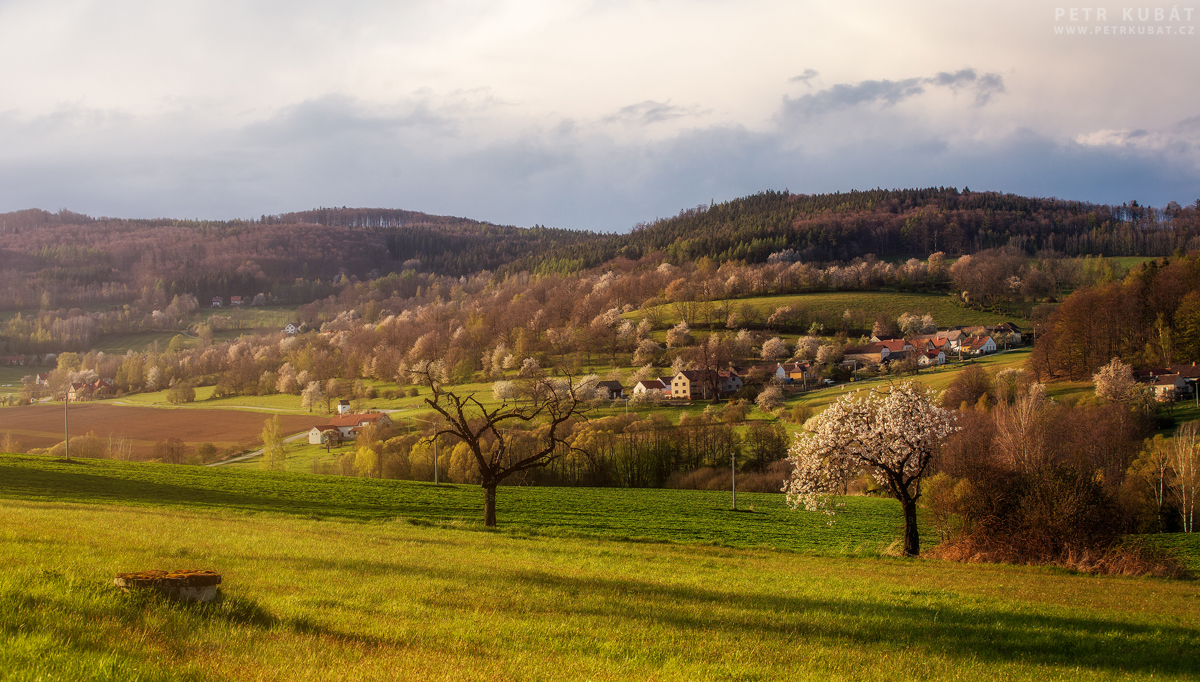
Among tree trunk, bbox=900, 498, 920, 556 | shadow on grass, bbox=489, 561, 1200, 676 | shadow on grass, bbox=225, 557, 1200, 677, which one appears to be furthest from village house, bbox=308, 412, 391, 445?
shadow on grass, bbox=489, 561, 1200, 676

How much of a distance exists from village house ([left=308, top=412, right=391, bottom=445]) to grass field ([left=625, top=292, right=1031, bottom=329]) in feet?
235

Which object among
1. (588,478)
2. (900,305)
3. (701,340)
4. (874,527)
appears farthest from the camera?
(900,305)

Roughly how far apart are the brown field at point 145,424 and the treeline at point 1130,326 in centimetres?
11512

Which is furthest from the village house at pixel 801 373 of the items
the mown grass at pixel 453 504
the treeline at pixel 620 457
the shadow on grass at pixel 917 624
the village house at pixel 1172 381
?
the shadow on grass at pixel 917 624

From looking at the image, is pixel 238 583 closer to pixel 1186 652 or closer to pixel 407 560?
pixel 407 560

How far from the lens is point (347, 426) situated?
97.1m

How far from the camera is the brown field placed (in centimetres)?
8478

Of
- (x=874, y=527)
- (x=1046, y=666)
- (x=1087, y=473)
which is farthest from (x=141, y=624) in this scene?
(x=874, y=527)

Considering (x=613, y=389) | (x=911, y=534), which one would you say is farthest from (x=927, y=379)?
(x=911, y=534)

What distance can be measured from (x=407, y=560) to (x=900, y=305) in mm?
155559

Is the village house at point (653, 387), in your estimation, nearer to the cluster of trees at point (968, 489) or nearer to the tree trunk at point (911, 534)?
the cluster of trees at point (968, 489)

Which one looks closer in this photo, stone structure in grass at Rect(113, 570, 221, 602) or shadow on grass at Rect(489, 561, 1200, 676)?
stone structure in grass at Rect(113, 570, 221, 602)

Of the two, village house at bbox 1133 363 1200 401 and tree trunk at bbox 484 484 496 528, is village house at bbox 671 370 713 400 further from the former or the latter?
tree trunk at bbox 484 484 496 528

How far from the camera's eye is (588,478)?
2938 inches
